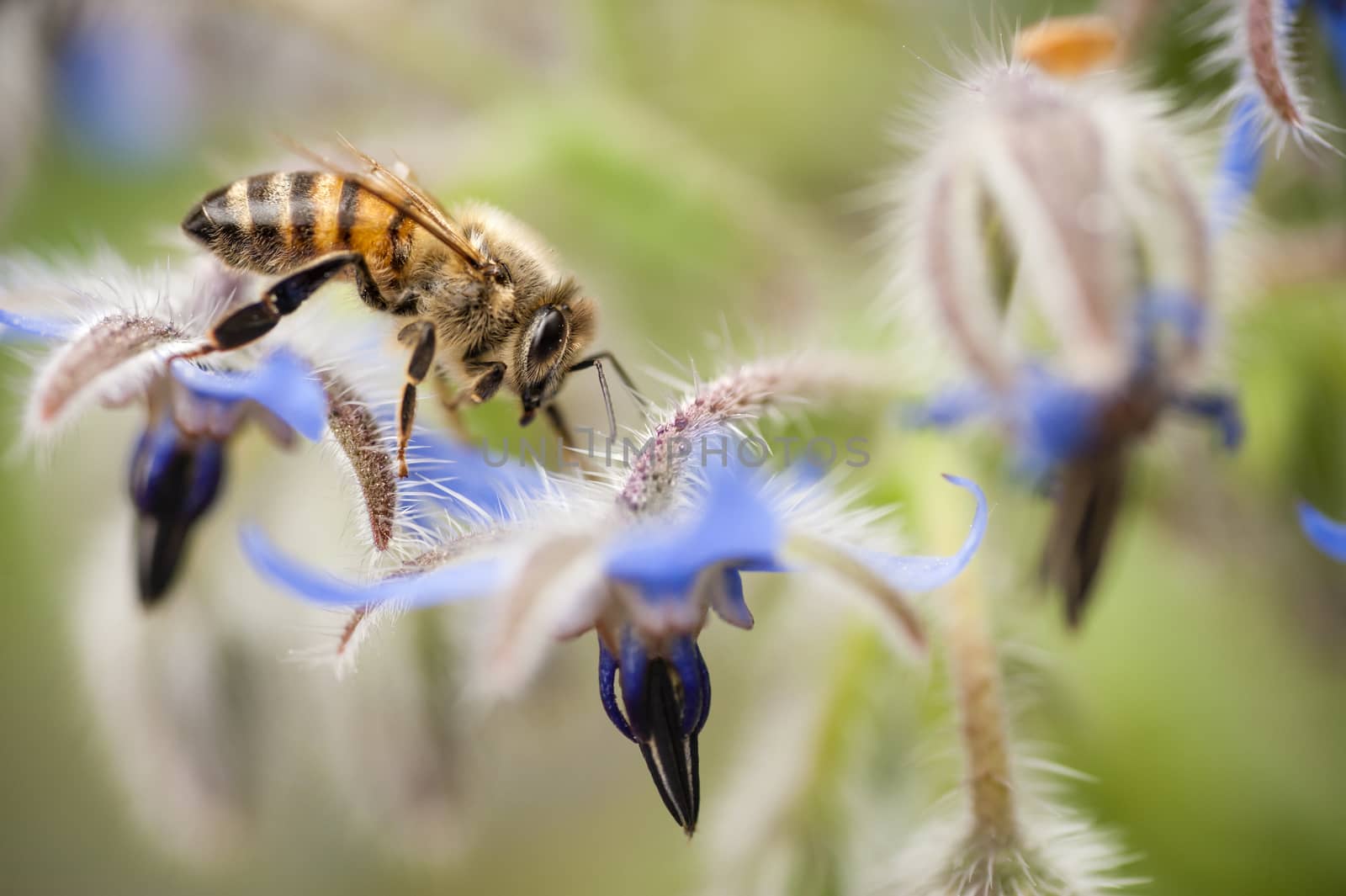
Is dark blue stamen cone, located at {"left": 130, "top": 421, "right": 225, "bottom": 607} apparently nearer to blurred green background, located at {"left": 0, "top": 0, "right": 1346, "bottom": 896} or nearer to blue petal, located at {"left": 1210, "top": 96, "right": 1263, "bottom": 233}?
blurred green background, located at {"left": 0, "top": 0, "right": 1346, "bottom": 896}

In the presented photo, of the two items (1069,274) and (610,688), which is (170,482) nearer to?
(610,688)

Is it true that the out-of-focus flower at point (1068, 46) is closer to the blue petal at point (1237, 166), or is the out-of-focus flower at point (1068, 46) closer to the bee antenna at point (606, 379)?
the blue petal at point (1237, 166)

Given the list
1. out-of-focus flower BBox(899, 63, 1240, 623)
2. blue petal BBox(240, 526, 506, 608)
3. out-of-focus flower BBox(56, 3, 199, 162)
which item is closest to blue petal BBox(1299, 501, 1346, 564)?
out-of-focus flower BBox(899, 63, 1240, 623)

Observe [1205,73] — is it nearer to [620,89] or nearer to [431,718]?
[620,89]

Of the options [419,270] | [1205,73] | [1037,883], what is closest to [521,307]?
[419,270]

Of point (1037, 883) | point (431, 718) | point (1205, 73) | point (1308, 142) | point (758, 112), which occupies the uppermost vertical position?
point (758, 112)

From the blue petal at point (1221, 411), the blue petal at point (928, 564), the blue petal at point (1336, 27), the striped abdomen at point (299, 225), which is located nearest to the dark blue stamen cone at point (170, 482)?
the striped abdomen at point (299, 225)

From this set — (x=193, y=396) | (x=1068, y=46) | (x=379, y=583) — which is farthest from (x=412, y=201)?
(x=1068, y=46)
